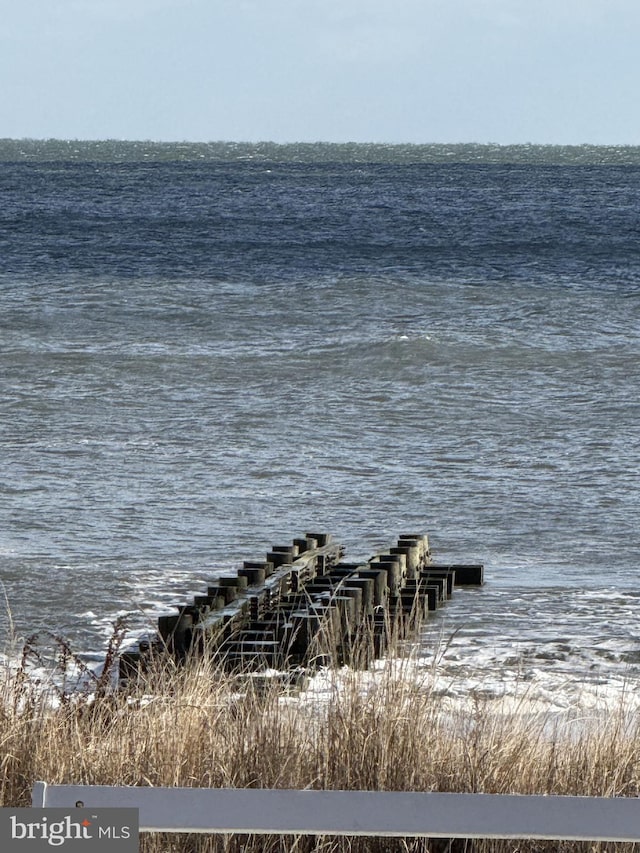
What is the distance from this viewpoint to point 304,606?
871 centimetres

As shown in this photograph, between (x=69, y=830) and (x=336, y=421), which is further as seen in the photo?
(x=336, y=421)

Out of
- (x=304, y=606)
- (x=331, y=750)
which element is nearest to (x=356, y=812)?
(x=331, y=750)

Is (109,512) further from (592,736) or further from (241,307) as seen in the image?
(241,307)

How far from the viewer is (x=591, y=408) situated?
20.1 m

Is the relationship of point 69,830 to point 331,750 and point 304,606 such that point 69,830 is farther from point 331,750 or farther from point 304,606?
point 304,606

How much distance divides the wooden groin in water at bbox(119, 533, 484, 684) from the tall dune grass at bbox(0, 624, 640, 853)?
875mm

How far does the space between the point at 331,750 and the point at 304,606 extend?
4.19 metres

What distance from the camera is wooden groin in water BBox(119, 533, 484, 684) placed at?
7.21 metres

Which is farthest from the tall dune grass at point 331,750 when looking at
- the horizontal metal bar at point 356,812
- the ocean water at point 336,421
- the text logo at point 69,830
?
the text logo at point 69,830

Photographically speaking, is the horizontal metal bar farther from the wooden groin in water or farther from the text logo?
the wooden groin in water

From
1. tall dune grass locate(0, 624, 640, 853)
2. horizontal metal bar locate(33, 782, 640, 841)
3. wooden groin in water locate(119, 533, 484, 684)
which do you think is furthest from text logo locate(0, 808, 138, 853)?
wooden groin in water locate(119, 533, 484, 684)

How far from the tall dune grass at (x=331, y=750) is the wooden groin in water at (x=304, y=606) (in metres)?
0.87

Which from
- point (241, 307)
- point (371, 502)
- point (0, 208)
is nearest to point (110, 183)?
point (0, 208)

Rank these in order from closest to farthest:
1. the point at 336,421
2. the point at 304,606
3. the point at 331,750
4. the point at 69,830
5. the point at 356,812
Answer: the point at 69,830
the point at 356,812
the point at 331,750
the point at 304,606
the point at 336,421
